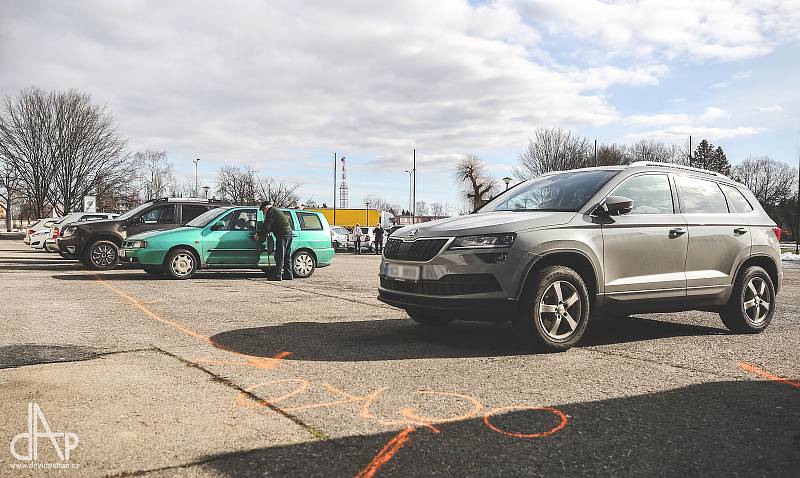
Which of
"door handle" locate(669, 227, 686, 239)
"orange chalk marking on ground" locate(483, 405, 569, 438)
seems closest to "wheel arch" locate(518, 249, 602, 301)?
"door handle" locate(669, 227, 686, 239)

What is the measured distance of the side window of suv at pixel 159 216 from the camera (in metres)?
15.2

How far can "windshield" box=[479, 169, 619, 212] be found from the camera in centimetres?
579

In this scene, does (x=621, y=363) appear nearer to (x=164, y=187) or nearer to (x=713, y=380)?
(x=713, y=380)

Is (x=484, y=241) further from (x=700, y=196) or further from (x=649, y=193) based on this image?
(x=700, y=196)

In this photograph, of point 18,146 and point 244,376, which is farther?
point 18,146

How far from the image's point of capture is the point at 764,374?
4574 millimetres

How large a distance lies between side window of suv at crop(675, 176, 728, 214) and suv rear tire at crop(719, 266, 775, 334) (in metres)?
0.78

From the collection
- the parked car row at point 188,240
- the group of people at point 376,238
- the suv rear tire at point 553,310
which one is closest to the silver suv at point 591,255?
the suv rear tire at point 553,310

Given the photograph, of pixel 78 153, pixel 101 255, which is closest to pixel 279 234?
pixel 101 255

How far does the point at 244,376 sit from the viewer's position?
430cm

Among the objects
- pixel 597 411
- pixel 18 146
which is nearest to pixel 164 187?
pixel 18 146

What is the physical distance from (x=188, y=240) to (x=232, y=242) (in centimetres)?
90

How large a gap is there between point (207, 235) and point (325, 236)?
2738mm

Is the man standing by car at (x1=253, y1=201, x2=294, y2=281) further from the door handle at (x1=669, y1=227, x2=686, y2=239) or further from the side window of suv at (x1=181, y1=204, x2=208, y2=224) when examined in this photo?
the door handle at (x1=669, y1=227, x2=686, y2=239)
